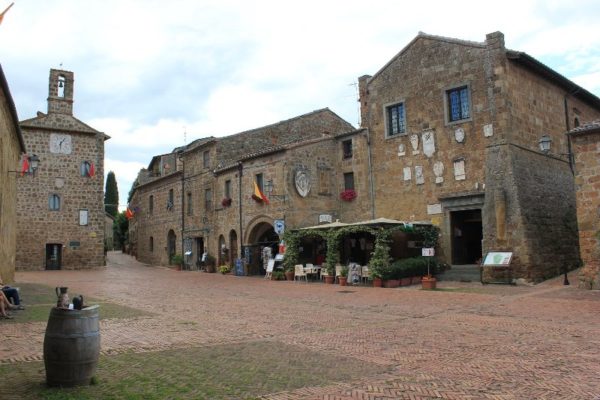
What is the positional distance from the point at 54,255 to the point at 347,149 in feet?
67.2

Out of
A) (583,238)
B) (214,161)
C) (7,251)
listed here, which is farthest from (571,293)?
(214,161)

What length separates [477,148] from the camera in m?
20.0

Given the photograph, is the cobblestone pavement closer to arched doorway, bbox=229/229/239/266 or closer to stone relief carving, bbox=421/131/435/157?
stone relief carving, bbox=421/131/435/157

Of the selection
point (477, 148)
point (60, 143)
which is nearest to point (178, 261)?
point (60, 143)

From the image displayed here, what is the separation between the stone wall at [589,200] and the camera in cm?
1512

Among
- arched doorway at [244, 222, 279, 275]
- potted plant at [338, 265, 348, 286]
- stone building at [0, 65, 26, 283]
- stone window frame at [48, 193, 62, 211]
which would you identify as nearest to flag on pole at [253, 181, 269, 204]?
arched doorway at [244, 222, 279, 275]

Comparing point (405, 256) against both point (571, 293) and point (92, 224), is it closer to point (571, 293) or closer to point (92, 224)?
point (571, 293)

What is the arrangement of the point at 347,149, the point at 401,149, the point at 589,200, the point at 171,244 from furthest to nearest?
the point at 171,244 < the point at 347,149 < the point at 401,149 < the point at 589,200

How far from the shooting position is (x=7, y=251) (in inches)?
717

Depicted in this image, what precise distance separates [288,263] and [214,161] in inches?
409

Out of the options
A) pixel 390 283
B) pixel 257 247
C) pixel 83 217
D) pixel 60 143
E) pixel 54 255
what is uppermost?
pixel 60 143

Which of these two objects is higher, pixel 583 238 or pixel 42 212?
pixel 42 212

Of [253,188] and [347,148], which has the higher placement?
[347,148]

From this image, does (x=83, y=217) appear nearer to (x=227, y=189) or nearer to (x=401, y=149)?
(x=227, y=189)
